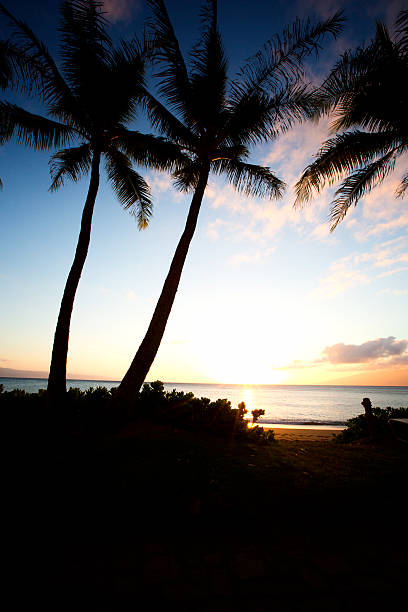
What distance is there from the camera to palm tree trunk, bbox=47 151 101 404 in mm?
6662

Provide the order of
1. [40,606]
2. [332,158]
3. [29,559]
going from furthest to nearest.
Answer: [332,158], [29,559], [40,606]

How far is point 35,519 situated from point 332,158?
35.9 ft

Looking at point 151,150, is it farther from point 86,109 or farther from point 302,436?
point 302,436

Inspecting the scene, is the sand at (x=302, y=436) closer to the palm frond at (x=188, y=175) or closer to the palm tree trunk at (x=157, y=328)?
the palm tree trunk at (x=157, y=328)

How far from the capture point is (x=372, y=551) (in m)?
2.55

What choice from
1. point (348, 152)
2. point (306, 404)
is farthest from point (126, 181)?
point (306, 404)

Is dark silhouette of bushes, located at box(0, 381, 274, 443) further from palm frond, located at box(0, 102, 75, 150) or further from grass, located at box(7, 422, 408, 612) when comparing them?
palm frond, located at box(0, 102, 75, 150)

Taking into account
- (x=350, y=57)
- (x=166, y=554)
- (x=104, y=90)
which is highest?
(x=350, y=57)

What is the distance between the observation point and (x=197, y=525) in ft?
9.69

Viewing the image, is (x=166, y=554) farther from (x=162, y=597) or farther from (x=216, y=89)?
(x=216, y=89)

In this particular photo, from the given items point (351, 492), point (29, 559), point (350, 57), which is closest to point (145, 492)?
point (29, 559)

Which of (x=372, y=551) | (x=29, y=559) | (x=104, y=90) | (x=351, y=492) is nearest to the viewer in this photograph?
(x=29, y=559)

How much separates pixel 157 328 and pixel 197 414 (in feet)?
7.93

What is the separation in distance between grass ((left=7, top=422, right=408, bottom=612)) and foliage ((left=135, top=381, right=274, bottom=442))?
1.86 metres
